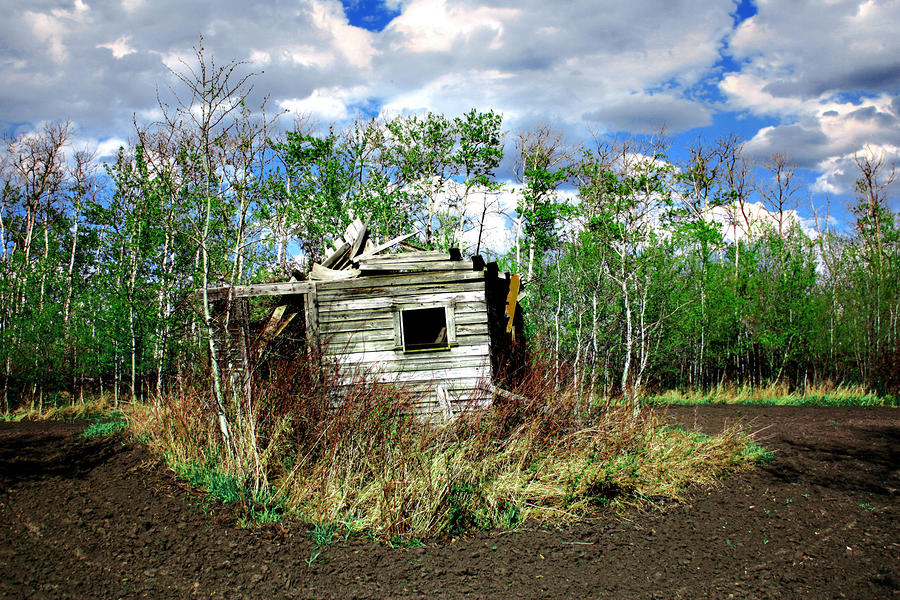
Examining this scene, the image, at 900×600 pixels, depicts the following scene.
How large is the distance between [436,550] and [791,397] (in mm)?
15384

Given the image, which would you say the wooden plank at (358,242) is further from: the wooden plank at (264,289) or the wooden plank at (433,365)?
the wooden plank at (433,365)

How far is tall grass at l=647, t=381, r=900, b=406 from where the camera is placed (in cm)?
1566

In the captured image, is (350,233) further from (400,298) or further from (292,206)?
(292,206)

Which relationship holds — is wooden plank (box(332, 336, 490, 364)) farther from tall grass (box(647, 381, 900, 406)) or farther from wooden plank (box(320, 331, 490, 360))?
tall grass (box(647, 381, 900, 406))

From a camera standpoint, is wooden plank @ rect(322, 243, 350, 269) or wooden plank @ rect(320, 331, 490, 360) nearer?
wooden plank @ rect(320, 331, 490, 360)

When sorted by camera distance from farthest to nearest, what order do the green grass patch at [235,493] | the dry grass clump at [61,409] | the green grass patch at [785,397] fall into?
the green grass patch at [785,397]
the dry grass clump at [61,409]
the green grass patch at [235,493]

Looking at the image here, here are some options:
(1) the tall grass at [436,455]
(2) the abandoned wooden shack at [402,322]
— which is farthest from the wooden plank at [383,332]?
(1) the tall grass at [436,455]

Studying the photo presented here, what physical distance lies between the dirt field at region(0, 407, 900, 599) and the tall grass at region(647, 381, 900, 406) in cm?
961

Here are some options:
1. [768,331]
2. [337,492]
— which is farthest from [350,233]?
[768,331]

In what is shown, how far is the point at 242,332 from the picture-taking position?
575 centimetres

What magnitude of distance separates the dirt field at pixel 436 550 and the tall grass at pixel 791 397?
961cm

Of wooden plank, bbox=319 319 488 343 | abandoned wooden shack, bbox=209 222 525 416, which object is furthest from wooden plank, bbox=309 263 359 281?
wooden plank, bbox=319 319 488 343

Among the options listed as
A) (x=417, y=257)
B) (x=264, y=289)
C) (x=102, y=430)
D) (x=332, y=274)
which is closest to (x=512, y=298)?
(x=417, y=257)

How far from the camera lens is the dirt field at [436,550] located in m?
4.21
